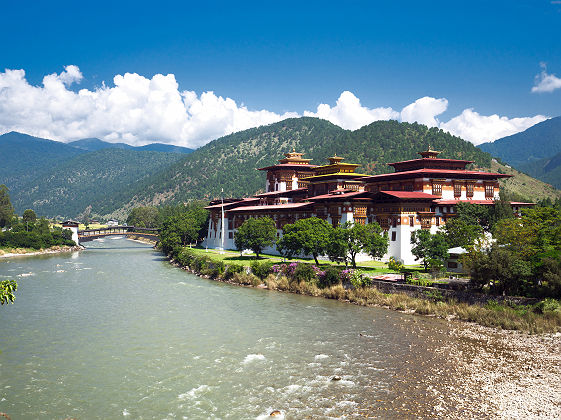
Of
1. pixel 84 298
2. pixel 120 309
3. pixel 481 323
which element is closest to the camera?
pixel 481 323

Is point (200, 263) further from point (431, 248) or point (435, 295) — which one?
point (435, 295)

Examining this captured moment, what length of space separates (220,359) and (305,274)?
86.8 feet

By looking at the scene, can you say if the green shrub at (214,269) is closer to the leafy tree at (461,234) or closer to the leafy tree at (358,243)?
the leafy tree at (358,243)

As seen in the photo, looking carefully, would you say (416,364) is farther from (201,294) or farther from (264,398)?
(201,294)

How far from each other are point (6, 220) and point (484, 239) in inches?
5693

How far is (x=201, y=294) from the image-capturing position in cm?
5625

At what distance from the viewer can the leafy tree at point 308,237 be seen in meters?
60.6

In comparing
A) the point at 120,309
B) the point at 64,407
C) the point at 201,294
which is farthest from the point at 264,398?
the point at 201,294

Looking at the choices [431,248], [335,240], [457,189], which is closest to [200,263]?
[335,240]

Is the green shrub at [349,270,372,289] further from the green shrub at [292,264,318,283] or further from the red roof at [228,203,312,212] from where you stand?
the red roof at [228,203,312,212]

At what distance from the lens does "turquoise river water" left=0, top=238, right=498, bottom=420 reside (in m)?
24.0

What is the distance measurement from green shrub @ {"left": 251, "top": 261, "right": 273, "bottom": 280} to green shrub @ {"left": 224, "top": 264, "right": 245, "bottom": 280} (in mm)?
2357

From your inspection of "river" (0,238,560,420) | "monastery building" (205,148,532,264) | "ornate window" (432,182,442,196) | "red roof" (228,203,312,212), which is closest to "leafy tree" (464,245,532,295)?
"river" (0,238,560,420)

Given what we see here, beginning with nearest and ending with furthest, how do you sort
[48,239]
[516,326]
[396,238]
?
[516,326], [396,238], [48,239]
